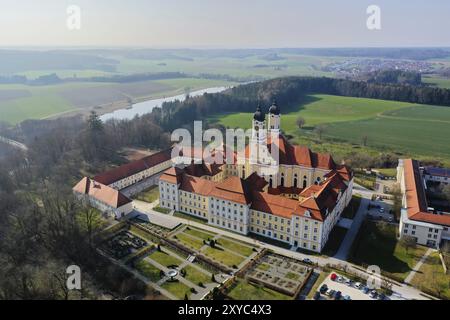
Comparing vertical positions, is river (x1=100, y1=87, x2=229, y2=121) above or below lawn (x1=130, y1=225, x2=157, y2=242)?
above

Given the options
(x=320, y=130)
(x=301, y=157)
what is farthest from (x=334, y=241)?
(x=320, y=130)

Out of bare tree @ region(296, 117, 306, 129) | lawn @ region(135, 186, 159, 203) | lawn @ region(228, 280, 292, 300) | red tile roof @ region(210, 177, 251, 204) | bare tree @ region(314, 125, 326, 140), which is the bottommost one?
lawn @ region(228, 280, 292, 300)

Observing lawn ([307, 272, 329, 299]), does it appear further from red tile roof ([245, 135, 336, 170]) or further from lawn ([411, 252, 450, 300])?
red tile roof ([245, 135, 336, 170])

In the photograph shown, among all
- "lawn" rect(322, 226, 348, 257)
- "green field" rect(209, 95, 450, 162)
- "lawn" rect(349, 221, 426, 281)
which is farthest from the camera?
"green field" rect(209, 95, 450, 162)

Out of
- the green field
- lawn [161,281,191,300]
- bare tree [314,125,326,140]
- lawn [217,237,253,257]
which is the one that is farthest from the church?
bare tree [314,125,326,140]

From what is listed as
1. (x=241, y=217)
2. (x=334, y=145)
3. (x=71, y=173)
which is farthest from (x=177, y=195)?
(x=334, y=145)

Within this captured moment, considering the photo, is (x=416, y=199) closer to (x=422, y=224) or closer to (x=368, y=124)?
(x=422, y=224)

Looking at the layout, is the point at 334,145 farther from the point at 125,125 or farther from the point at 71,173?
the point at 71,173
